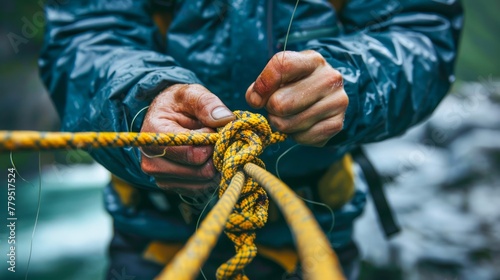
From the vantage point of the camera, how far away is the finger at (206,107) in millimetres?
574

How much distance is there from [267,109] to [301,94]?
0.19 feet

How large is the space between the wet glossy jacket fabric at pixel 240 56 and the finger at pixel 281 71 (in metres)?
0.14

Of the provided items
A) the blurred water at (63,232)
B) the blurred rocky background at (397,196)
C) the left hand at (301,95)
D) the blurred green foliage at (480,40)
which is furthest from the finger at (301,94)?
the blurred green foliage at (480,40)

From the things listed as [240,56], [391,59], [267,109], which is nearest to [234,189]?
[267,109]

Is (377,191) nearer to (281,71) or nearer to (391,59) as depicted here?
(391,59)

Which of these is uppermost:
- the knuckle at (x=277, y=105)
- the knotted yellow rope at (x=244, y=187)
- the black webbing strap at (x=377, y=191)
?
the knuckle at (x=277, y=105)

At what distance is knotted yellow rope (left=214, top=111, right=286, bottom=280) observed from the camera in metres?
0.54

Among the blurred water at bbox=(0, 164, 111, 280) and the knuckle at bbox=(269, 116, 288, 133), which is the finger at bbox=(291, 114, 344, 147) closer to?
the knuckle at bbox=(269, 116, 288, 133)

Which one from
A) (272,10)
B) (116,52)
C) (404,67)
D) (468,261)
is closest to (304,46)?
(272,10)

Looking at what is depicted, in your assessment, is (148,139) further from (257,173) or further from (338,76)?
(338,76)

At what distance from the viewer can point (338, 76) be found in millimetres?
611

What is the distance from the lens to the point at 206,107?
0.58m

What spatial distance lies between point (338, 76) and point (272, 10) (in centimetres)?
26

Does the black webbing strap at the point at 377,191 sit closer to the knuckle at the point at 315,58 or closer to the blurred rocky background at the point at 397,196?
the knuckle at the point at 315,58
